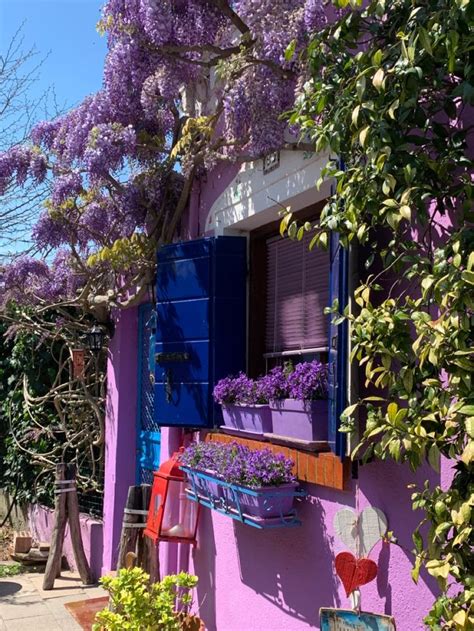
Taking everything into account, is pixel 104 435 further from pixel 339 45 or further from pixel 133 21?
pixel 339 45

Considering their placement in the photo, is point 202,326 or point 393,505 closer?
point 393,505

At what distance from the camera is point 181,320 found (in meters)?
5.25

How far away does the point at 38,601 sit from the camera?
263 inches

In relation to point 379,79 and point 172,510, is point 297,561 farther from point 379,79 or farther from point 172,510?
point 379,79

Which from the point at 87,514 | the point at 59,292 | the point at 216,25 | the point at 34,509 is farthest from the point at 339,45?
the point at 34,509

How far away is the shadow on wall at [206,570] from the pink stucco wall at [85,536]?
236 cm

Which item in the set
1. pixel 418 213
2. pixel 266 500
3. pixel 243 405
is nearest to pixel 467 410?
pixel 418 213

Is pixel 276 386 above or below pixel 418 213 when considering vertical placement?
below

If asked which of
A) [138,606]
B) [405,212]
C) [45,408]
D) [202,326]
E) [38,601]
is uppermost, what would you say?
[405,212]

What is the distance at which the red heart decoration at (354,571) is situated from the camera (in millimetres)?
3316

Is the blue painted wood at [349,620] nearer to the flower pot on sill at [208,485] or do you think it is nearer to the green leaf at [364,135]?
the flower pot on sill at [208,485]

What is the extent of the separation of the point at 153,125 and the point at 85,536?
448 centimetres

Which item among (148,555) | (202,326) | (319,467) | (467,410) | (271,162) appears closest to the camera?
(467,410)

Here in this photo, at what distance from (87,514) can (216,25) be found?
5.59 m
